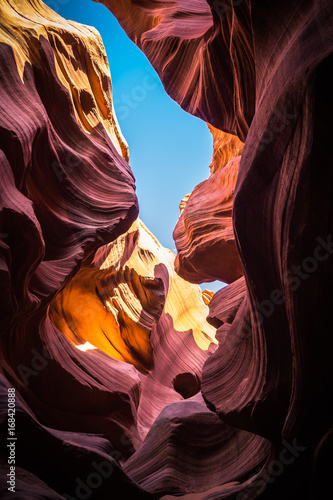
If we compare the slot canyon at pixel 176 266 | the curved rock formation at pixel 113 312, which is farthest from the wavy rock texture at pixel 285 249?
the curved rock formation at pixel 113 312

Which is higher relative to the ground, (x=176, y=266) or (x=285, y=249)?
(x=285, y=249)

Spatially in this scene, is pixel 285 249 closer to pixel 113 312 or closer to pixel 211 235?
pixel 211 235

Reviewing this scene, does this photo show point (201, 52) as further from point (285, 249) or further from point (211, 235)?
point (285, 249)

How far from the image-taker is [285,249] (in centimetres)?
338

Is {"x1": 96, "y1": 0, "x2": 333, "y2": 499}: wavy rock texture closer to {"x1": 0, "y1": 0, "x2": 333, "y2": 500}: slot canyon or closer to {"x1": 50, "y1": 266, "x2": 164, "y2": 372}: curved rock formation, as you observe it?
{"x1": 0, "y1": 0, "x2": 333, "y2": 500}: slot canyon

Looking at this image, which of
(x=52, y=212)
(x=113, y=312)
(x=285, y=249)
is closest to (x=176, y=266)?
(x=113, y=312)

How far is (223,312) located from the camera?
7.28m

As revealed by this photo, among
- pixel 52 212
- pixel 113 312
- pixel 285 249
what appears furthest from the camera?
pixel 113 312

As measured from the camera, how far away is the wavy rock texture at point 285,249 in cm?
301

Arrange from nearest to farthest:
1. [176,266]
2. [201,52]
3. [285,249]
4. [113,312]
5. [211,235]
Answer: [285,249], [201,52], [211,235], [176,266], [113,312]

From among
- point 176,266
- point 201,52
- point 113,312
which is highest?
point 201,52

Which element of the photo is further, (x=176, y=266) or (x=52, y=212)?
(x=176, y=266)

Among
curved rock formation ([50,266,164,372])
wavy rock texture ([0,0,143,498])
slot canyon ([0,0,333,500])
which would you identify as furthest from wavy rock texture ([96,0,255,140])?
curved rock formation ([50,266,164,372])

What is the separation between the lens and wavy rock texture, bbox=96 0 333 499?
9.89 ft
